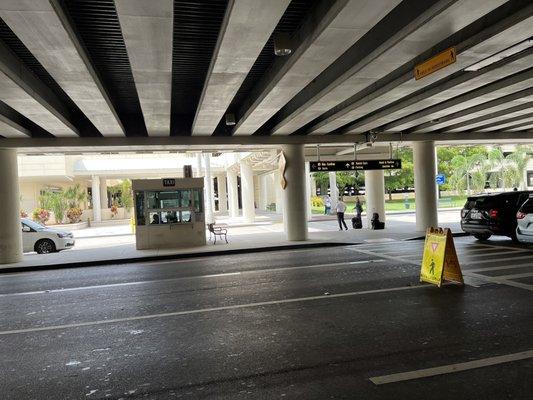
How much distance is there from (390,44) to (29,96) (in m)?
7.63

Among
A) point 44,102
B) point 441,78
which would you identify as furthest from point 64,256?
point 441,78

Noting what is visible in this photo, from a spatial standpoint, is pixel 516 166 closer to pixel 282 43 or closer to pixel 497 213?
pixel 497 213

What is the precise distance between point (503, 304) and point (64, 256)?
552 inches

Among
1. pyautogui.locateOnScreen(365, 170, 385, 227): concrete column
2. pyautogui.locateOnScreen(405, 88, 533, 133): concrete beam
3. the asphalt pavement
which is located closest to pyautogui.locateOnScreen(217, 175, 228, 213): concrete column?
pyautogui.locateOnScreen(365, 170, 385, 227): concrete column

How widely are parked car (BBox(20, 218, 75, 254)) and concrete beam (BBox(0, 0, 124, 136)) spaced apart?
8657mm

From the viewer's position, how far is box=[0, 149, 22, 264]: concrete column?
1543cm

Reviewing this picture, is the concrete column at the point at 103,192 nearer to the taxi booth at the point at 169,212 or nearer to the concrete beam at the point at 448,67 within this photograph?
the taxi booth at the point at 169,212

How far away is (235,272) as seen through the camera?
11.5 meters

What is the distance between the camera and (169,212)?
1825cm

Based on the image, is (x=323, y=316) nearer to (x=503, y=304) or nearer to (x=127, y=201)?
(x=503, y=304)

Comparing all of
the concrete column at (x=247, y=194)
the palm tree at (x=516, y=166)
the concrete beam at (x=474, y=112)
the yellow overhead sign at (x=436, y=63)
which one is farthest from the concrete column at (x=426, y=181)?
the palm tree at (x=516, y=166)

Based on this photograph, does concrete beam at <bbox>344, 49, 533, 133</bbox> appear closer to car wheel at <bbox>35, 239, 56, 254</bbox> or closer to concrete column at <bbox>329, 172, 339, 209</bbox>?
car wheel at <bbox>35, 239, 56, 254</bbox>

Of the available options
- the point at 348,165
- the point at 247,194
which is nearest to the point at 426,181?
the point at 348,165

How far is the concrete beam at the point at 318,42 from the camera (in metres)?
6.65
